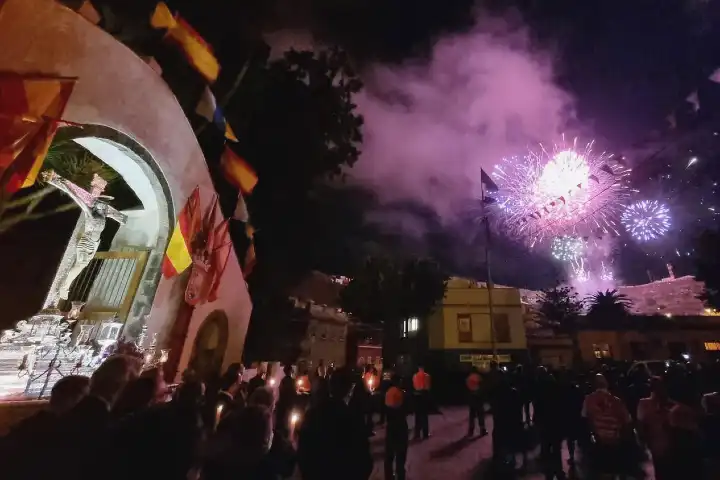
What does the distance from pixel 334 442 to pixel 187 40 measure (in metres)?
10.5

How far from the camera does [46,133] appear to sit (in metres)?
5.53

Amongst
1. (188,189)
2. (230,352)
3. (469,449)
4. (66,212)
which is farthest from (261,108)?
(469,449)

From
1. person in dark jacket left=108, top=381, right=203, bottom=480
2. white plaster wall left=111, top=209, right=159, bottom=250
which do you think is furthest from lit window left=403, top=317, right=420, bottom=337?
person in dark jacket left=108, top=381, right=203, bottom=480

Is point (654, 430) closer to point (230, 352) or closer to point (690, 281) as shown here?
point (230, 352)

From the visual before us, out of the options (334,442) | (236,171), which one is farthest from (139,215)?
(334,442)

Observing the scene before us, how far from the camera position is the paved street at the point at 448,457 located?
22.0 ft

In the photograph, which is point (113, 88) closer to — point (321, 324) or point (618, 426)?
point (618, 426)

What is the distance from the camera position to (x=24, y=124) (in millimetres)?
5266

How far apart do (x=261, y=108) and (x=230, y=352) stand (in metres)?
9.81

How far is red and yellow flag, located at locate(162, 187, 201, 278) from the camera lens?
355 inches

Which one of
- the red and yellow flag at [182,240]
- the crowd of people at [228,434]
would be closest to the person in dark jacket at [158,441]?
the crowd of people at [228,434]

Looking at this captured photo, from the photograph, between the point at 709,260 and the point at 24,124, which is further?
the point at 709,260

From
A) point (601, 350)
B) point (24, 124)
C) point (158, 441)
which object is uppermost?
point (601, 350)

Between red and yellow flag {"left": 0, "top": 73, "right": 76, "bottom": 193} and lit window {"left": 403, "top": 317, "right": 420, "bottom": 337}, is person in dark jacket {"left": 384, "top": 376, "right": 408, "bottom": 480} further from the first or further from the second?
lit window {"left": 403, "top": 317, "right": 420, "bottom": 337}
